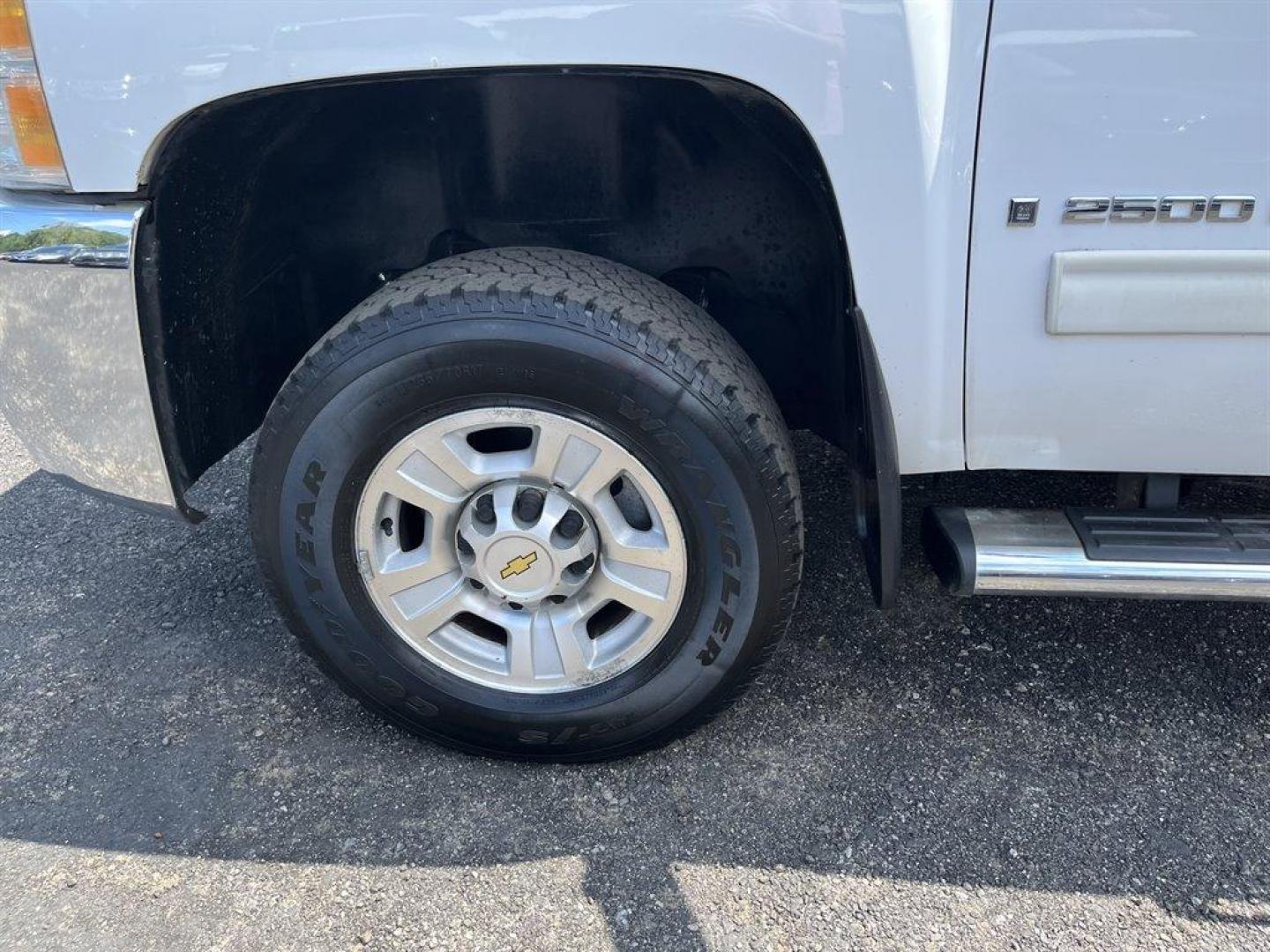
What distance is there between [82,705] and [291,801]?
67 centimetres

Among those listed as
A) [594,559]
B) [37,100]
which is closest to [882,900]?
[594,559]

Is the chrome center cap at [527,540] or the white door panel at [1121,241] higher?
the white door panel at [1121,241]

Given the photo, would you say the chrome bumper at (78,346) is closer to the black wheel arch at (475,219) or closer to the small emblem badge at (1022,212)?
the black wheel arch at (475,219)

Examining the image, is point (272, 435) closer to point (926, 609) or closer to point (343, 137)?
point (343, 137)

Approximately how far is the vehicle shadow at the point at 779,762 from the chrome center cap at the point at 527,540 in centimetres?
44

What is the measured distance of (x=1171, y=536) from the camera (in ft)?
6.82

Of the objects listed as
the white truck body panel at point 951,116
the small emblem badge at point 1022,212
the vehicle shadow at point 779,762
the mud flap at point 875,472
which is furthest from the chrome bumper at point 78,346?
the small emblem badge at point 1022,212

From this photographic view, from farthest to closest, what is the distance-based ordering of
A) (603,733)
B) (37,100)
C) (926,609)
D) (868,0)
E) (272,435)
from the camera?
(926,609) → (603,733) → (272,435) → (37,100) → (868,0)

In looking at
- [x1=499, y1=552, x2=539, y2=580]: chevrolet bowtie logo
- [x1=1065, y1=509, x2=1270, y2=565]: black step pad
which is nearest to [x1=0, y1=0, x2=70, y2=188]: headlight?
[x1=499, y1=552, x2=539, y2=580]: chevrolet bowtie logo

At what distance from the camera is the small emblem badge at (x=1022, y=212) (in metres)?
1.79

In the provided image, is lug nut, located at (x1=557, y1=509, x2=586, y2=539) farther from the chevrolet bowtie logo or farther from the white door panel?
the white door panel

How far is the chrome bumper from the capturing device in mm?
1987

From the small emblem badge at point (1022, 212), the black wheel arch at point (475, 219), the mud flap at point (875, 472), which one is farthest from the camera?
the black wheel arch at point (475, 219)

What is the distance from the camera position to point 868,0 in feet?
5.60
